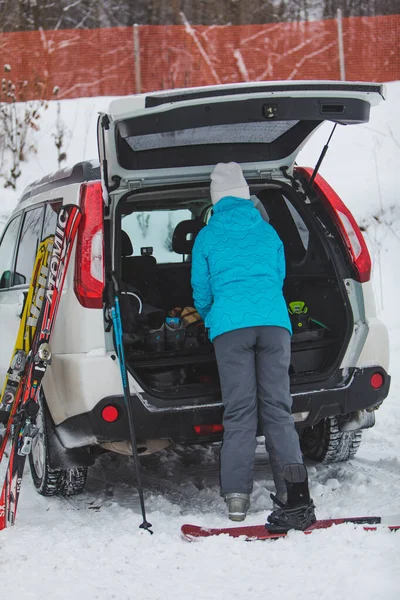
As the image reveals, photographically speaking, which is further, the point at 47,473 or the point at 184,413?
the point at 47,473

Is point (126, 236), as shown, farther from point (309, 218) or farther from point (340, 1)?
point (340, 1)

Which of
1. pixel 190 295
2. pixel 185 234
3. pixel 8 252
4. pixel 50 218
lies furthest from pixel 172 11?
pixel 50 218

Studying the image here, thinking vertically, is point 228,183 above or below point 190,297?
above

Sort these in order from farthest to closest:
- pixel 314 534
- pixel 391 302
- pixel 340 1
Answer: pixel 340 1
pixel 391 302
pixel 314 534

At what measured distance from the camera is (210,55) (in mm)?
18391

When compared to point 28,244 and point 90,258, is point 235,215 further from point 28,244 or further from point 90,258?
point 28,244

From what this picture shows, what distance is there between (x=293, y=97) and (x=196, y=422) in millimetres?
1644

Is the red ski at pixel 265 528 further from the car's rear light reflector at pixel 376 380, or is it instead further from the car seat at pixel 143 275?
the car seat at pixel 143 275

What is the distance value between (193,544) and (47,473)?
1.14m

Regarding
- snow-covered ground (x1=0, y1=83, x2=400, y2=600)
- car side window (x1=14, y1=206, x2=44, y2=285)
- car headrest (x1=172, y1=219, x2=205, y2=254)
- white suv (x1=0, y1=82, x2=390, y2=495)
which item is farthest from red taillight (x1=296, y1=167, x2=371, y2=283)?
car side window (x1=14, y1=206, x2=44, y2=285)

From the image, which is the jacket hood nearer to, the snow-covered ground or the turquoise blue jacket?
the turquoise blue jacket

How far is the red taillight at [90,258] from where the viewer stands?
4.00m

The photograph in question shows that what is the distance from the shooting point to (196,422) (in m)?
4.07

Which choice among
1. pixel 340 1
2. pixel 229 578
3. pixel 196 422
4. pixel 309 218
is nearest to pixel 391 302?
pixel 309 218
